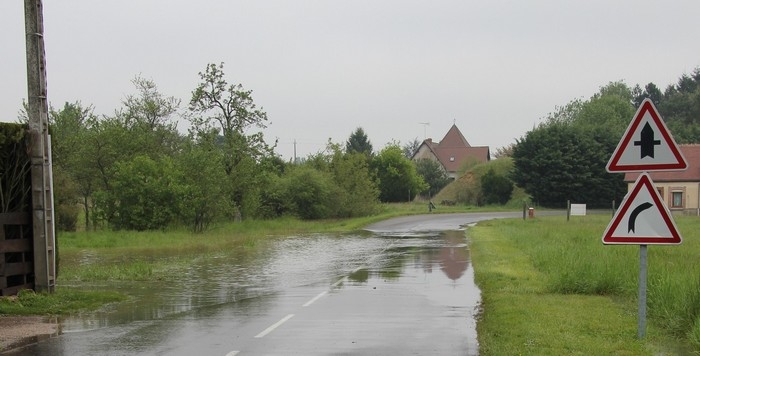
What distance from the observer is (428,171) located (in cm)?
8200

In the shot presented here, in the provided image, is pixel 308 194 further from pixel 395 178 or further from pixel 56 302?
pixel 56 302

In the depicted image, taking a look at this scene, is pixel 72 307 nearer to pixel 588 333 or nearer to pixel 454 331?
pixel 454 331

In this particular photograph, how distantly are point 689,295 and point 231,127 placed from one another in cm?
3657

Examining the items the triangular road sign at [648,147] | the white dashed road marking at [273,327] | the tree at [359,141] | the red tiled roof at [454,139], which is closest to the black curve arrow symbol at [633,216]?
the triangular road sign at [648,147]

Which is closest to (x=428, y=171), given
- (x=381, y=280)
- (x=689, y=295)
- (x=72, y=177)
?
(x=72, y=177)

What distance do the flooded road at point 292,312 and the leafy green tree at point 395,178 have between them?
47961mm

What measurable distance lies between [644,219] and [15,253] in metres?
10.7

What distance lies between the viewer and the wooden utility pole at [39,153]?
1277 centimetres

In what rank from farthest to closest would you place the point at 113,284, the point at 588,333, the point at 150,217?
1. the point at 150,217
2. the point at 113,284
3. the point at 588,333

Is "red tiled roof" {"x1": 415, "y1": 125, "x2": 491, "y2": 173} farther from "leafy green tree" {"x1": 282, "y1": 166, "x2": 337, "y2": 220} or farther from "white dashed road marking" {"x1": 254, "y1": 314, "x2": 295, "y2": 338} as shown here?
"white dashed road marking" {"x1": 254, "y1": 314, "x2": 295, "y2": 338}

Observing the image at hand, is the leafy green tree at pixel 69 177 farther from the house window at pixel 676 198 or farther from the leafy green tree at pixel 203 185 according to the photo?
A: the house window at pixel 676 198

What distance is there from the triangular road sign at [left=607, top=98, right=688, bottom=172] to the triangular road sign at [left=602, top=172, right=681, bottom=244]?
18 cm

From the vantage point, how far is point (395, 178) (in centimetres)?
7025

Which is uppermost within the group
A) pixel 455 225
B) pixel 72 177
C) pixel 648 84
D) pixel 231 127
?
pixel 648 84
